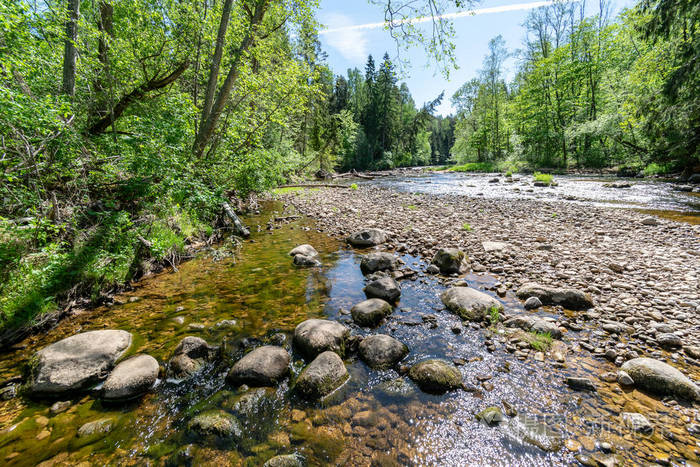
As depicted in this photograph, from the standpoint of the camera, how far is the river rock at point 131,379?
2.88 m

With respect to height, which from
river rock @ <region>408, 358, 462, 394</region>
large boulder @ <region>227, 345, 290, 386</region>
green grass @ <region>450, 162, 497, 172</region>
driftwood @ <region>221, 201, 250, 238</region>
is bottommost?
river rock @ <region>408, 358, 462, 394</region>

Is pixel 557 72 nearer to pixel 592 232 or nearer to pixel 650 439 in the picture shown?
pixel 592 232

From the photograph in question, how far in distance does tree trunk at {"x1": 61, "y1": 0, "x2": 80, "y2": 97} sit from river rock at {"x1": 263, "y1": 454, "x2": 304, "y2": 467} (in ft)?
23.1

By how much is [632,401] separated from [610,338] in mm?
1087

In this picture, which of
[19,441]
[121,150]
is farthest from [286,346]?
[121,150]

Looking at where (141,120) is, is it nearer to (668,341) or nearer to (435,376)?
(435,376)

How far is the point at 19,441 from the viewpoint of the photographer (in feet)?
8.08

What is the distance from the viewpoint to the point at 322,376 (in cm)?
299

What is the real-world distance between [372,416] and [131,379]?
2709 mm

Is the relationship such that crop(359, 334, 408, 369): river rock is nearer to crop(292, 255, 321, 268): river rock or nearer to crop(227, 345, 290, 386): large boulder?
crop(227, 345, 290, 386): large boulder

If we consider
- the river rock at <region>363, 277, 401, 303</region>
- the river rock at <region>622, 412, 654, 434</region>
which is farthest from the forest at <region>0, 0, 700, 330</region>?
the river rock at <region>622, 412, 654, 434</region>

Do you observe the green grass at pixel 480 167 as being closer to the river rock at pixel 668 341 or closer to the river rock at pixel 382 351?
the river rock at pixel 668 341

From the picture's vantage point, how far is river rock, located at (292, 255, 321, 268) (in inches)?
259

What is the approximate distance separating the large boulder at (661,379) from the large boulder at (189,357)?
4895 millimetres
